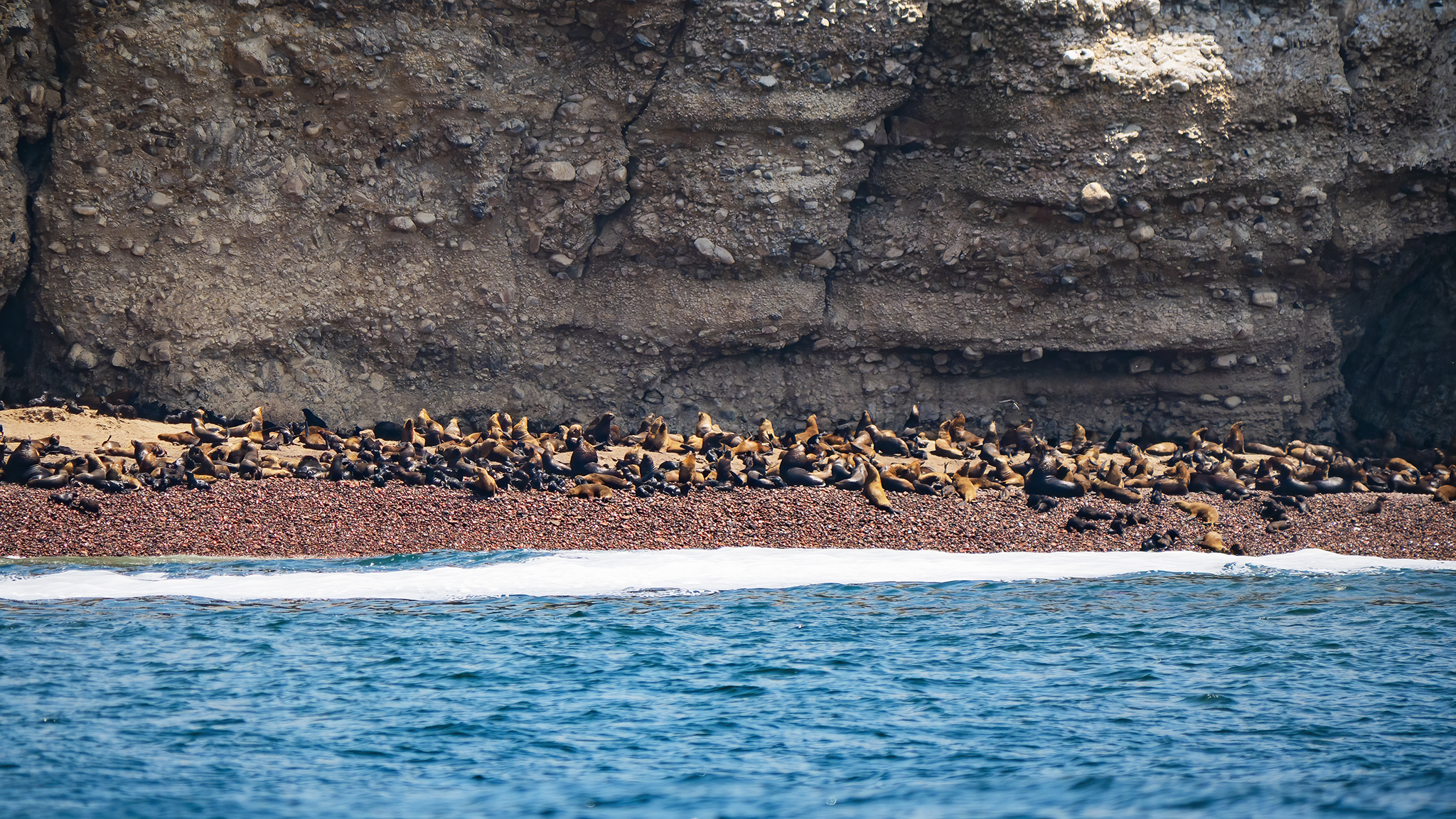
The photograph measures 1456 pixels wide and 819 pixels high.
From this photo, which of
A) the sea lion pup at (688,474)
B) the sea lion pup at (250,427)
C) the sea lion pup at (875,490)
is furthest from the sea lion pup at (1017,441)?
the sea lion pup at (250,427)

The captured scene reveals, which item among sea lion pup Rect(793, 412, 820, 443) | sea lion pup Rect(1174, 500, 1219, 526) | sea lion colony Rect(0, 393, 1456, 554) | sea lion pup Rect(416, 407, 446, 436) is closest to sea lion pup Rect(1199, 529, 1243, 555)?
sea lion colony Rect(0, 393, 1456, 554)

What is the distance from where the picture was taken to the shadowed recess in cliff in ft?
52.0

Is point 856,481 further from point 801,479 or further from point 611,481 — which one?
point 611,481

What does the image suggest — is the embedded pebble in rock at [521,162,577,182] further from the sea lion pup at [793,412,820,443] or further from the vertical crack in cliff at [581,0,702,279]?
the sea lion pup at [793,412,820,443]

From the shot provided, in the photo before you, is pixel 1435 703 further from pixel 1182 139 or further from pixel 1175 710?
pixel 1182 139

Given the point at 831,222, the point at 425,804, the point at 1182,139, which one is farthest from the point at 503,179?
the point at 425,804

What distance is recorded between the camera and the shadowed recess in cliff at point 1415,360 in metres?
15.9

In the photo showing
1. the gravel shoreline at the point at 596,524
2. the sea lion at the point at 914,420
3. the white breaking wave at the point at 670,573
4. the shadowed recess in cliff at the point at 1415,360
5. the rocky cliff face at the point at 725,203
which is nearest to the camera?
the white breaking wave at the point at 670,573

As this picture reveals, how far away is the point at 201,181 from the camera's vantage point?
13.5 m

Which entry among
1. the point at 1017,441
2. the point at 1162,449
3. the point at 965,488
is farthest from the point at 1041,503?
the point at 1162,449

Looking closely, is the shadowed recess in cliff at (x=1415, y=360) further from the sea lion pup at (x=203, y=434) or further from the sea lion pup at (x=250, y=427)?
the sea lion pup at (x=203, y=434)

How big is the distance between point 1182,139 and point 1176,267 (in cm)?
164

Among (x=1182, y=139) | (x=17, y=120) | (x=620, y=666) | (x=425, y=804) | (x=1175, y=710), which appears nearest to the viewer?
(x=425, y=804)

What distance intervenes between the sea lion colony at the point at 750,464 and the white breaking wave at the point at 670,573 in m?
0.79
